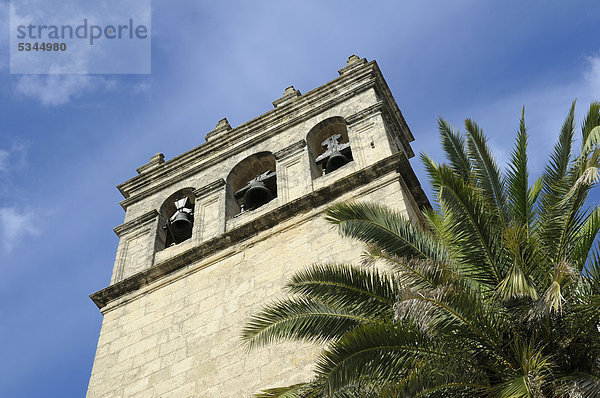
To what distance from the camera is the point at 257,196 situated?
17.4 meters

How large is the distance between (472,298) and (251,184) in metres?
9.93

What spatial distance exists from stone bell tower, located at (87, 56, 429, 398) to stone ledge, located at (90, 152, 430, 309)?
20 millimetres

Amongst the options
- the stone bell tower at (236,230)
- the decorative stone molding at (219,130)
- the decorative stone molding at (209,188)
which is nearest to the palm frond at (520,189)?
the stone bell tower at (236,230)

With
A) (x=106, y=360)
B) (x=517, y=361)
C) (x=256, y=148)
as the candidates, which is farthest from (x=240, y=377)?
(x=256, y=148)

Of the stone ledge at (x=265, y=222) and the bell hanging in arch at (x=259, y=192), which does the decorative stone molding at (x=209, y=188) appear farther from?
the stone ledge at (x=265, y=222)

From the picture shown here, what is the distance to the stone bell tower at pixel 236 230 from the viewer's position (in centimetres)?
1322

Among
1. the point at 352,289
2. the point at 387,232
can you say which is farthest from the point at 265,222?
the point at 352,289

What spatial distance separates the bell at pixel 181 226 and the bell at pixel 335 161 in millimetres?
3353

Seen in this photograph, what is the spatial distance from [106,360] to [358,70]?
28.3 feet

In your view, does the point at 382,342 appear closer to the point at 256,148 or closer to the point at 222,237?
the point at 222,237

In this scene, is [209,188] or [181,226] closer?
[181,226]

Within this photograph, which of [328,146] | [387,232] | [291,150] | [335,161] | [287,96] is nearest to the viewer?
[387,232]

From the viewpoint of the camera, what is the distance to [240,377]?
12.3 m

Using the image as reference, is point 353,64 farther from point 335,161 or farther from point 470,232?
point 470,232
